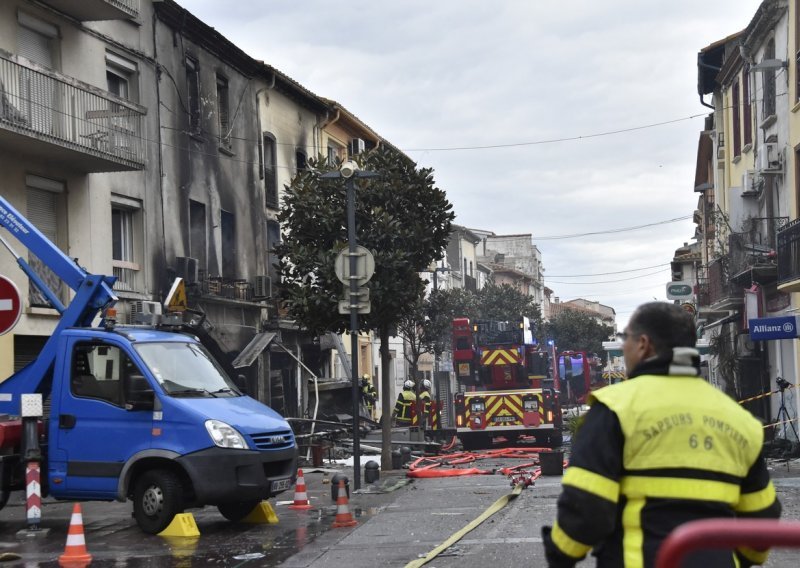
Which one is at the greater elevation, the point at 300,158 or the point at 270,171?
the point at 300,158

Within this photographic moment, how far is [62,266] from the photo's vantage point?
43.5 feet

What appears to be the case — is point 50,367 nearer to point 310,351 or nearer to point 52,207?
point 52,207

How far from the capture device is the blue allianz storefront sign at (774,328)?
19.0 metres

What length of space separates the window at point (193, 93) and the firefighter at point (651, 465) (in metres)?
22.7

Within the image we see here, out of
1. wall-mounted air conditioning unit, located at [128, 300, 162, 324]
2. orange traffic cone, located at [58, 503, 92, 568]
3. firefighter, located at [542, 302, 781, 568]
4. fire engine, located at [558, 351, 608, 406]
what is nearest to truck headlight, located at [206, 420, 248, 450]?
orange traffic cone, located at [58, 503, 92, 568]

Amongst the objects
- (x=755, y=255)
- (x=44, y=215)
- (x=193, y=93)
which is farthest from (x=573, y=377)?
(x=44, y=215)

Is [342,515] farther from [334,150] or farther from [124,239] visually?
[334,150]

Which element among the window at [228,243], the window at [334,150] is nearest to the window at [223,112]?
the window at [228,243]

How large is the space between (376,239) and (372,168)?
139cm

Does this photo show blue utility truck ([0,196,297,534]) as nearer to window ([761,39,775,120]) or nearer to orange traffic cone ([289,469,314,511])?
orange traffic cone ([289,469,314,511])

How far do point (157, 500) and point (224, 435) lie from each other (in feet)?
3.00

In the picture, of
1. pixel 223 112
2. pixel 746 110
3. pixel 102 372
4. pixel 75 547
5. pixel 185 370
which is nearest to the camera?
pixel 75 547

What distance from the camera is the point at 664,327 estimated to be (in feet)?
12.5

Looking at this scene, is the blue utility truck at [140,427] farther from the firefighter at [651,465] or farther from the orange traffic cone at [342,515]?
the firefighter at [651,465]
